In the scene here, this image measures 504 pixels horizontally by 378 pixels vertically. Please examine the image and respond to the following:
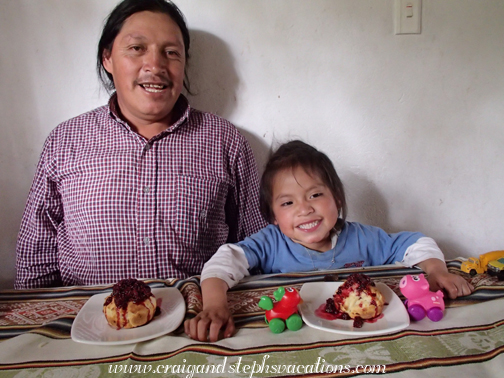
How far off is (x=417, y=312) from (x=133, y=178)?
0.92 meters

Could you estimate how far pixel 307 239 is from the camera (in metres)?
1.11

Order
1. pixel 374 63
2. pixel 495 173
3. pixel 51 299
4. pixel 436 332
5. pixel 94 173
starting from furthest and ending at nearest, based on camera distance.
→ pixel 495 173 → pixel 374 63 → pixel 94 173 → pixel 51 299 → pixel 436 332

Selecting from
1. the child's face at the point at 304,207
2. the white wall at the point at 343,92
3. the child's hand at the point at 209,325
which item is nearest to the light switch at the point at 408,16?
the white wall at the point at 343,92

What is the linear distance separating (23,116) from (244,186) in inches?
34.7

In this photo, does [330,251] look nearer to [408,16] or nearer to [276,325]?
[276,325]

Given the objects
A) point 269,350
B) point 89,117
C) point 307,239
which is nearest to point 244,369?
point 269,350

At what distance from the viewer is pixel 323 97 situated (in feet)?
5.02

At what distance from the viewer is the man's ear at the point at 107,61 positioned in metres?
1.32

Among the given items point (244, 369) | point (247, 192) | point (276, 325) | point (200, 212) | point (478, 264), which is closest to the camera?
point (244, 369)

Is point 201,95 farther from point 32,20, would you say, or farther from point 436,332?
point 436,332

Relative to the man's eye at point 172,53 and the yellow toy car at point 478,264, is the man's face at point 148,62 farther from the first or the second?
the yellow toy car at point 478,264

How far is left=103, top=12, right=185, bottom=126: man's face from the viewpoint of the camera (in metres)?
1.21

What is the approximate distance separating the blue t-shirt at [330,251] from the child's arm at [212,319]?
0.23m

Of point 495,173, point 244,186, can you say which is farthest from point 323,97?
point 495,173
